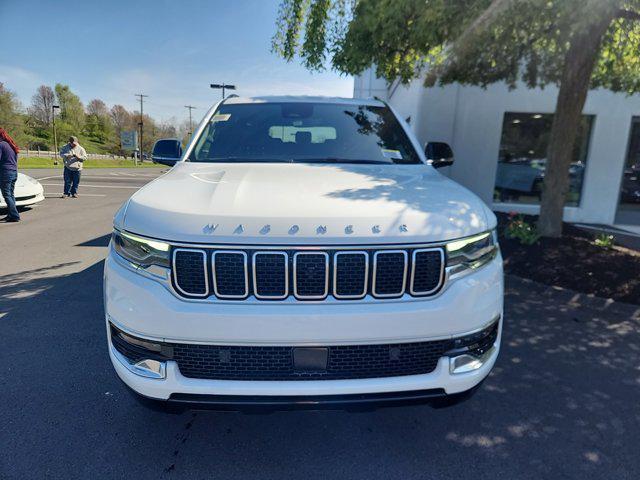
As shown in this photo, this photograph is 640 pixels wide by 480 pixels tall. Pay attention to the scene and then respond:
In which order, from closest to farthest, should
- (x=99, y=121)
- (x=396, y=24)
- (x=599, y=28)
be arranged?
(x=396, y=24), (x=599, y=28), (x=99, y=121)

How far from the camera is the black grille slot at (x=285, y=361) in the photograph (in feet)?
6.26

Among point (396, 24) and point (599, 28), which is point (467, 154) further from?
point (396, 24)

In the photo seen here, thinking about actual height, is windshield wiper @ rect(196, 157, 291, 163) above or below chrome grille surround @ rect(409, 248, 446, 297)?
above

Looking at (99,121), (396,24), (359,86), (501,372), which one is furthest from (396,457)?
(99,121)

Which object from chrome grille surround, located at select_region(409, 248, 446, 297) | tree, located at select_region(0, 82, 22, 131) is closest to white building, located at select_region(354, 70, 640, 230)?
chrome grille surround, located at select_region(409, 248, 446, 297)

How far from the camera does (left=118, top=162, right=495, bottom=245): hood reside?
1928mm

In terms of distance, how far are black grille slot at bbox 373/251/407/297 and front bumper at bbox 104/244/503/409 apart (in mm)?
50

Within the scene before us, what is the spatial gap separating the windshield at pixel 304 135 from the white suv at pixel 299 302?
1.17 m

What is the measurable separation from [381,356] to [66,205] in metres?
12.1

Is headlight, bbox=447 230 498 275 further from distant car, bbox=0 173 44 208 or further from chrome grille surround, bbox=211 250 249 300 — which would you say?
distant car, bbox=0 173 44 208

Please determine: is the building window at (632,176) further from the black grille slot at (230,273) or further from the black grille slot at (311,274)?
the black grille slot at (230,273)

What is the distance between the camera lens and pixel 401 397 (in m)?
1.98

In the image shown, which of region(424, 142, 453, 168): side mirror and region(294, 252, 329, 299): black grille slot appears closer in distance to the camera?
region(294, 252, 329, 299): black grille slot

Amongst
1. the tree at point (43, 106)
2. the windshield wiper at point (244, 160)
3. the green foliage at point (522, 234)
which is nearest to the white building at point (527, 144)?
the green foliage at point (522, 234)
